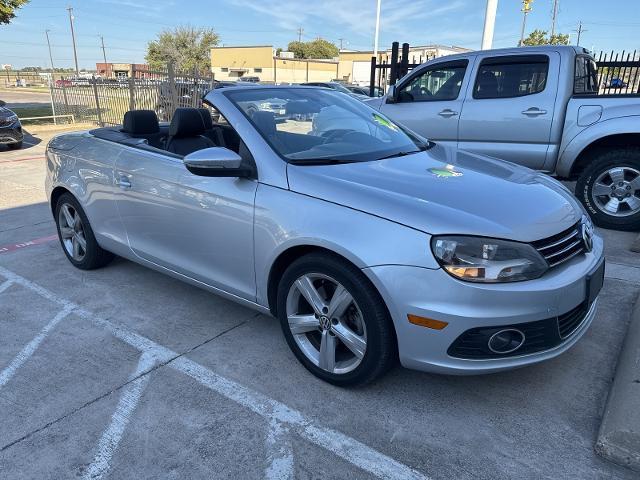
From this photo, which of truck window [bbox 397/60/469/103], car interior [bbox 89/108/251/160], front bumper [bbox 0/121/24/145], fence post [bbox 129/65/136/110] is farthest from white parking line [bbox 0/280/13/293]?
fence post [bbox 129/65/136/110]

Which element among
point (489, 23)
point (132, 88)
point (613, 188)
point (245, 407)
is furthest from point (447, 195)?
point (132, 88)

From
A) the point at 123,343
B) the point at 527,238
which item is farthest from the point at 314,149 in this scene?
the point at 123,343

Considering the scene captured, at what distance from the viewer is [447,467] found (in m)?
2.24

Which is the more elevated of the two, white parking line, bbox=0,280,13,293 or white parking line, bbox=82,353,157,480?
white parking line, bbox=82,353,157,480

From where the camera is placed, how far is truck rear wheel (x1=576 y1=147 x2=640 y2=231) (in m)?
5.34

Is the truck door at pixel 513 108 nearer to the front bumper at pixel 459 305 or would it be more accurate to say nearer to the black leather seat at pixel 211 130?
the black leather seat at pixel 211 130

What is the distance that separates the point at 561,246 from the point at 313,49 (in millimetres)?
92473

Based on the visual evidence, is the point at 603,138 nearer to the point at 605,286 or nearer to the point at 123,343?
the point at 605,286

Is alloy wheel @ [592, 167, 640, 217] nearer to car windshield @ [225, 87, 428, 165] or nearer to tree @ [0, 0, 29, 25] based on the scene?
car windshield @ [225, 87, 428, 165]

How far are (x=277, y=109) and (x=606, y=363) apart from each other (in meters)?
2.60

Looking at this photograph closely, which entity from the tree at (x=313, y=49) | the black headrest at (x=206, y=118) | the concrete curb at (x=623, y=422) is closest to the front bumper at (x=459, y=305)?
the concrete curb at (x=623, y=422)

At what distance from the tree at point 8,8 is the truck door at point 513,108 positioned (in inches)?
552

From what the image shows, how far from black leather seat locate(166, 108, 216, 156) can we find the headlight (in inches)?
90.0

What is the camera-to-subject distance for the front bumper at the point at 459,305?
7.30 ft
